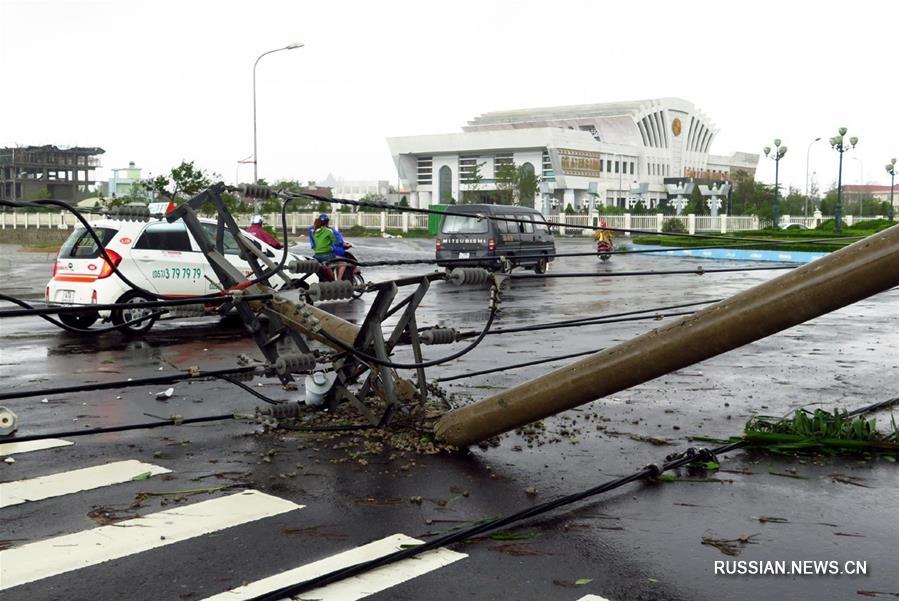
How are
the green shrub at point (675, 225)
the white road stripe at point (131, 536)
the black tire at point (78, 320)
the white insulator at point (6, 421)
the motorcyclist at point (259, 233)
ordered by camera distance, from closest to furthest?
the white road stripe at point (131, 536), the white insulator at point (6, 421), the black tire at point (78, 320), the motorcyclist at point (259, 233), the green shrub at point (675, 225)

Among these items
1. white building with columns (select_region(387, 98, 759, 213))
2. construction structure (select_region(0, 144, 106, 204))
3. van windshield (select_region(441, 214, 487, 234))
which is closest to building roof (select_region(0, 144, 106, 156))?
construction structure (select_region(0, 144, 106, 204))

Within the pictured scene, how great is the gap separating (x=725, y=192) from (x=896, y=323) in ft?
235

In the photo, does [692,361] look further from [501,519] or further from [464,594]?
[464,594]

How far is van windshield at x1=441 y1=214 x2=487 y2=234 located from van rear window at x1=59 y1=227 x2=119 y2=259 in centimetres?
1505

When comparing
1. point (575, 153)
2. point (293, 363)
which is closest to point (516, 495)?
point (293, 363)

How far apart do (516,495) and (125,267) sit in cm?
1095

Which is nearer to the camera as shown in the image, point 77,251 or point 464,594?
point 464,594

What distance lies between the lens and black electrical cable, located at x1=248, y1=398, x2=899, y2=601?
176 inches

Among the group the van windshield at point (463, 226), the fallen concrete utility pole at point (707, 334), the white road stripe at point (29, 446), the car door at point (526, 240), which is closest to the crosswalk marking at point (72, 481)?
the white road stripe at point (29, 446)

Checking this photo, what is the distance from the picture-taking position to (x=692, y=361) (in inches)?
230

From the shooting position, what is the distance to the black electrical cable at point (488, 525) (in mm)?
4480

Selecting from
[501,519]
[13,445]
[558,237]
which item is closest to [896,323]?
[501,519]

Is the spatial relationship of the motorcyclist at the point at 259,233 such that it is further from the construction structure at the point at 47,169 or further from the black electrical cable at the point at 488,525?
the construction structure at the point at 47,169

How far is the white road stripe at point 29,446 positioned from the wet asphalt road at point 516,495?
17 cm
